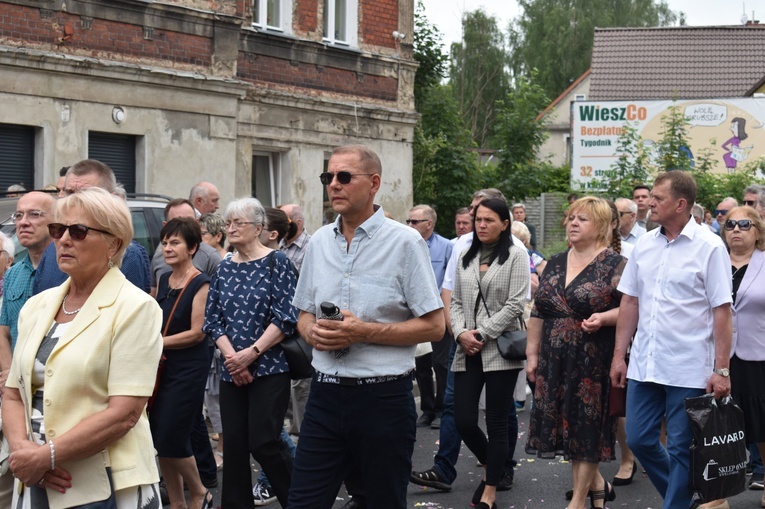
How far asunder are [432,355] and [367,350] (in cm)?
569

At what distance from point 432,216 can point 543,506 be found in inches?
148

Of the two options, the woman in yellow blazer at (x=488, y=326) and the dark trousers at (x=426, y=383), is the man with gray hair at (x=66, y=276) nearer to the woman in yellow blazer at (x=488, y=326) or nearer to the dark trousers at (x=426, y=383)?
the woman in yellow blazer at (x=488, y=326)

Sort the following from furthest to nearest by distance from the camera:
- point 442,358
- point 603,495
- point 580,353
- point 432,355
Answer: point 432,355 → point 442,358 → point 603,495 → point 580,353

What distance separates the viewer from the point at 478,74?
193ft

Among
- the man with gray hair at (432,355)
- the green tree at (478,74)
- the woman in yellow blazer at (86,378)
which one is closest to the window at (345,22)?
the man with gray hair at (432,355)

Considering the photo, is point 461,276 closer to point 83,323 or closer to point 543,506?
point 543,506

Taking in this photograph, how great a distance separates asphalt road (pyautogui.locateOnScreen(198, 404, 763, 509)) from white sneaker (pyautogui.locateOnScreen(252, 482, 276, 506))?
0.07 meters

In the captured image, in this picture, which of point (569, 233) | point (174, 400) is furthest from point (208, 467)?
point (569, 233)

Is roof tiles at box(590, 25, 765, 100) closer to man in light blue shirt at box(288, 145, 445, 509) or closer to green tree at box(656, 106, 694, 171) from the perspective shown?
green tree at box(656, 106, 694, 171)

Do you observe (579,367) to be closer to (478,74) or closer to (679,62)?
(679,62)

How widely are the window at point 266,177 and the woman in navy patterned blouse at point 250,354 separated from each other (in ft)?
42.8

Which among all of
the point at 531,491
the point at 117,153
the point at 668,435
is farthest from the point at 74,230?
the point at 117,153

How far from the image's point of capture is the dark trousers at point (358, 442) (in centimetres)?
514

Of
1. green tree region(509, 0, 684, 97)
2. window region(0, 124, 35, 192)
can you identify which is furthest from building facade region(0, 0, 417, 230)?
green tree region(509, 0, 684, 97)
